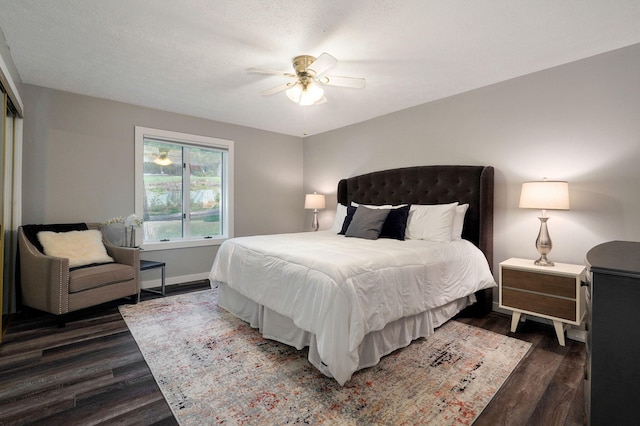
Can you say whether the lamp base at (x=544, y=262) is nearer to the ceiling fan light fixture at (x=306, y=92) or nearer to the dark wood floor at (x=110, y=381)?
the dark wood floor at (x=110, y=381)

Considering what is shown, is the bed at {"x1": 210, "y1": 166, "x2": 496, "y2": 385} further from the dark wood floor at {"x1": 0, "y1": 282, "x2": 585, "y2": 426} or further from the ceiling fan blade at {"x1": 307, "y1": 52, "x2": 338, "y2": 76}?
the ceiling fan blade at {"x1": 307, "y1": 52, "x2": 338, "y2": 76}

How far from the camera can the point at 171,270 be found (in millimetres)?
4254

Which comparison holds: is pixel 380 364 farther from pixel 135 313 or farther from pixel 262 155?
pixel 262 155

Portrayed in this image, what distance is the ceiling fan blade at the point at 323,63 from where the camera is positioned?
84.5 inches

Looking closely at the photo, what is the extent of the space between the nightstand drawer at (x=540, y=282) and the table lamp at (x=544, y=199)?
0.59 feet

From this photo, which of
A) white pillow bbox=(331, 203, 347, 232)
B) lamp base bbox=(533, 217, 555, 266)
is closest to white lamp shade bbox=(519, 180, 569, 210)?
lamp base bbox=(533, 217, 555, 266)

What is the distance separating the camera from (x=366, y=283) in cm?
199

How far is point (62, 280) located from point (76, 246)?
0.57 metres

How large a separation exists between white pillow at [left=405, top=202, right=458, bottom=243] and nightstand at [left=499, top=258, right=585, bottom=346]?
24.2 inches

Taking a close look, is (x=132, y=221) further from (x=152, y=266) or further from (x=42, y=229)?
(x=42, y=229)

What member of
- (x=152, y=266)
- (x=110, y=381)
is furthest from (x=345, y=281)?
(x=152, y=266)

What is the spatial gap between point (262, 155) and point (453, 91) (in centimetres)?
316

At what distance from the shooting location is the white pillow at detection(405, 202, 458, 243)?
10.1 ft

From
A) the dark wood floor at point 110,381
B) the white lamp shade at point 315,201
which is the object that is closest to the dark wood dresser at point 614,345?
the dark wood floor at point 110,381
